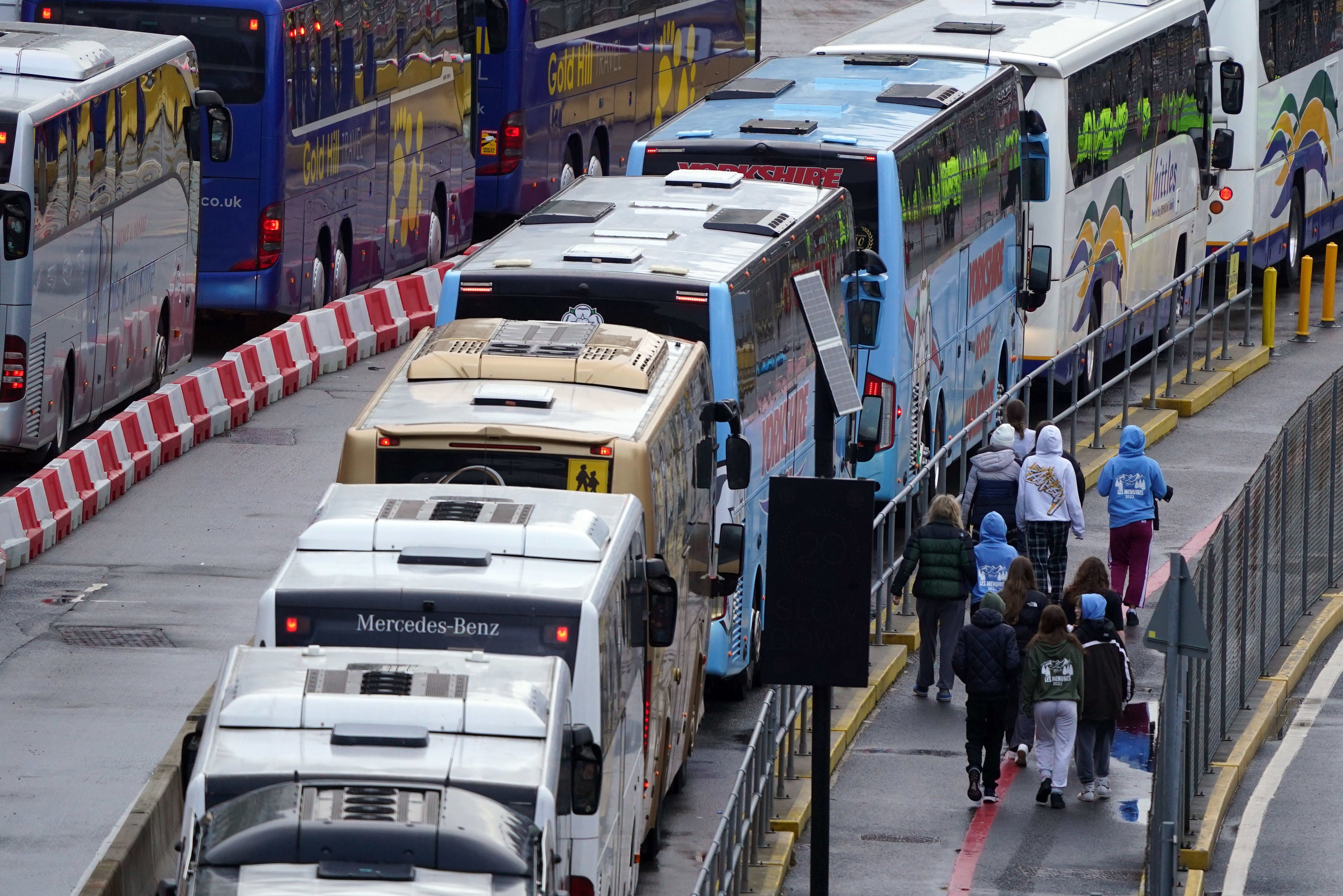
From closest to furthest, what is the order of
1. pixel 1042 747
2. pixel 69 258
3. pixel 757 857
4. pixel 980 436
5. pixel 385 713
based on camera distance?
pixel 385 713, pixel 757 857, pixel 1042 747, pixel 69 258, pixel 980 436

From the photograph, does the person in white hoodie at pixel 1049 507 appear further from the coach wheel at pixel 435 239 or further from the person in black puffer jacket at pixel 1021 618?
the coach wheel at pixel 435 239

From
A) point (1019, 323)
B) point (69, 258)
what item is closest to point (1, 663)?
point (69, 258)

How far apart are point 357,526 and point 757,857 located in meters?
3.72

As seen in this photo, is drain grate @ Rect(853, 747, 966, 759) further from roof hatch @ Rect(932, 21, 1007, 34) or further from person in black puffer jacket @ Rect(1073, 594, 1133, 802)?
roof hatch @ Rect(932, 21, 1007, 34)

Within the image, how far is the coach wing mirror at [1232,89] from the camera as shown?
106 ft

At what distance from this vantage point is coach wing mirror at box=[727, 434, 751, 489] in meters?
16.2

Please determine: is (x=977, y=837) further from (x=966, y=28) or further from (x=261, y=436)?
(x=966, y=28)

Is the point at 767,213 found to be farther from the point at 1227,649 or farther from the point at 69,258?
the point at 69,258

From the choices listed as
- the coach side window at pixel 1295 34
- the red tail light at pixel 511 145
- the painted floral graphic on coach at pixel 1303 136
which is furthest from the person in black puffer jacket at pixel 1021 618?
the coach side window at pixel 1295 34

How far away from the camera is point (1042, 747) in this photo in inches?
634

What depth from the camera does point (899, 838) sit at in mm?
15781

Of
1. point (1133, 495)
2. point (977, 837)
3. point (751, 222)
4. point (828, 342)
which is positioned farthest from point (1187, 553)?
point (828, 342)

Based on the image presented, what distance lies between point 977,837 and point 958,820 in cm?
35

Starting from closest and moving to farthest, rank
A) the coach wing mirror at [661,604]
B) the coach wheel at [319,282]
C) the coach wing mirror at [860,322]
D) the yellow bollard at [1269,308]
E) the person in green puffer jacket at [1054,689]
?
the coach wing mirror at [661,604], the person in green puffer jacket at [1054,689], the coach wing mirror at [860,322], the coach wheel at [319,282], the yellow bollard at [1269,308]
